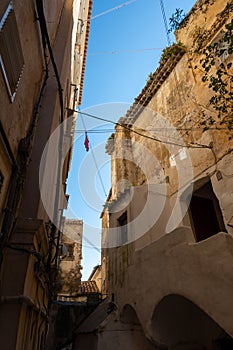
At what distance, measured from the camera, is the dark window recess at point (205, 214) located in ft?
28.2

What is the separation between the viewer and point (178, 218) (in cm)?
835

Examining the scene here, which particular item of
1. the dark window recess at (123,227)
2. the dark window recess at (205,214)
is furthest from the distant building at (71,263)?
the dark window recess at (205,214)

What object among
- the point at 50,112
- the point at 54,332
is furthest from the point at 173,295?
the point at 54,332

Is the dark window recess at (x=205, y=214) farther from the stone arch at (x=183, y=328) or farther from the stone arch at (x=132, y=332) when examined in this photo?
the stone arch at (x=132, y=332)

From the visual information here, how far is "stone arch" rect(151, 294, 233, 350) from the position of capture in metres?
6.71

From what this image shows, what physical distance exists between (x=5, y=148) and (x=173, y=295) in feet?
17.2

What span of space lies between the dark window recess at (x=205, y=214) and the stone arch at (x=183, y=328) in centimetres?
230

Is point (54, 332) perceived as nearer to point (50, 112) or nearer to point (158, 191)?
point (158, 191)

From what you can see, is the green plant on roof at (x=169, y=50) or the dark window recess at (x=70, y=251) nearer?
the green plant on roof at (x=169, y=50)

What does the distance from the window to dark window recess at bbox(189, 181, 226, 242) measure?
262 inches

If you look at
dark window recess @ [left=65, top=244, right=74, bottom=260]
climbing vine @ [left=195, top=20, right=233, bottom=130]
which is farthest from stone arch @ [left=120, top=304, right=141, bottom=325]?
dark window recess @ [left=65, top=244, right=74, bottom=260]

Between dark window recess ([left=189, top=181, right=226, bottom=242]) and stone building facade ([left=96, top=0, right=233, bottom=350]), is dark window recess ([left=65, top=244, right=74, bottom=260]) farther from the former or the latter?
dark window recess ([left=189, top=181, right=226, bottom=242])

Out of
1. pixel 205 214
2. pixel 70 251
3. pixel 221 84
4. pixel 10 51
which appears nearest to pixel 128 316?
pixel 205 214

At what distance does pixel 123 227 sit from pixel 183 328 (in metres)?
4.14
